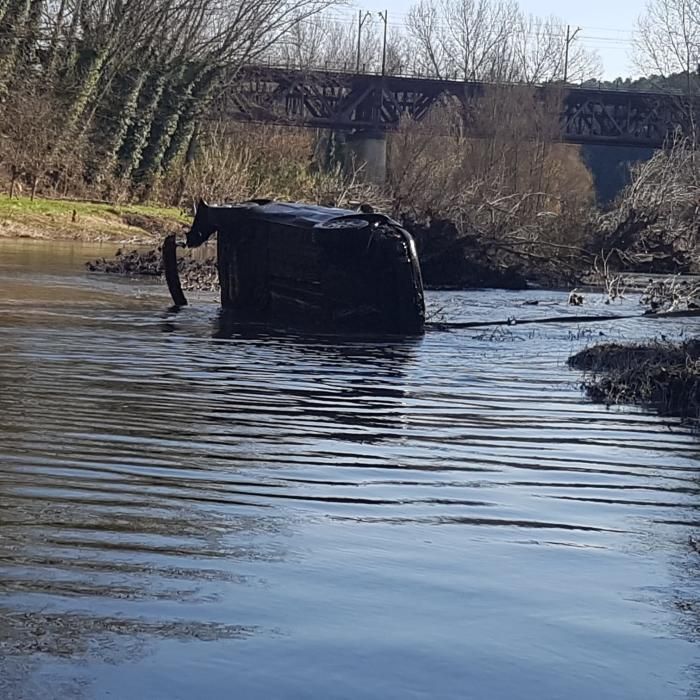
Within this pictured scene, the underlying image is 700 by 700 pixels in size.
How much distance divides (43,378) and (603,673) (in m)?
7.57

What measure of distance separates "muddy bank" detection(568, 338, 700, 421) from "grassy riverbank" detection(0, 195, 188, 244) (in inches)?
1111

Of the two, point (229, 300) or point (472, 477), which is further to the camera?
point (229, 300)

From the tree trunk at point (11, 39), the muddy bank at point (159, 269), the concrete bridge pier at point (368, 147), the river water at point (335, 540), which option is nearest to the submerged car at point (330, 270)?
the muddy bank at point (159, 269)

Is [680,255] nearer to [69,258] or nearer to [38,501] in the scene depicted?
[69,258]

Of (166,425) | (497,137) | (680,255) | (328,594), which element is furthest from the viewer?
(497,137)

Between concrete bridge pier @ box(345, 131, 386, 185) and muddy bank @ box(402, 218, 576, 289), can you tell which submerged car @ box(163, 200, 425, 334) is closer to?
muddy bank @ box(402, 218, 576, 289)

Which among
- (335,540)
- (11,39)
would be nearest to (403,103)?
(11,39)

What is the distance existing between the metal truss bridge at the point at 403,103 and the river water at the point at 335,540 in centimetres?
5574

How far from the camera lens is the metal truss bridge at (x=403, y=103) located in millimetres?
67312

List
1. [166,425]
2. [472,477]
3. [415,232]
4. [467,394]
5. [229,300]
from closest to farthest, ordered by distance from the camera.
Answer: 1. [472,477]
2. [166,425]
3. [467,394]
4. [229,300]
5. [415,232]

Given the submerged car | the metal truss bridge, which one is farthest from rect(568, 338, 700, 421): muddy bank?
the metal truss bridge

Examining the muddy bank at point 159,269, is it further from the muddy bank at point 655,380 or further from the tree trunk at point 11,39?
the tree trunk at point 11,39

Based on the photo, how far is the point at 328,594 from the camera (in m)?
5.29

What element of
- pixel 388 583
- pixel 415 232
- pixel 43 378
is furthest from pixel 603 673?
pixel 415 232
